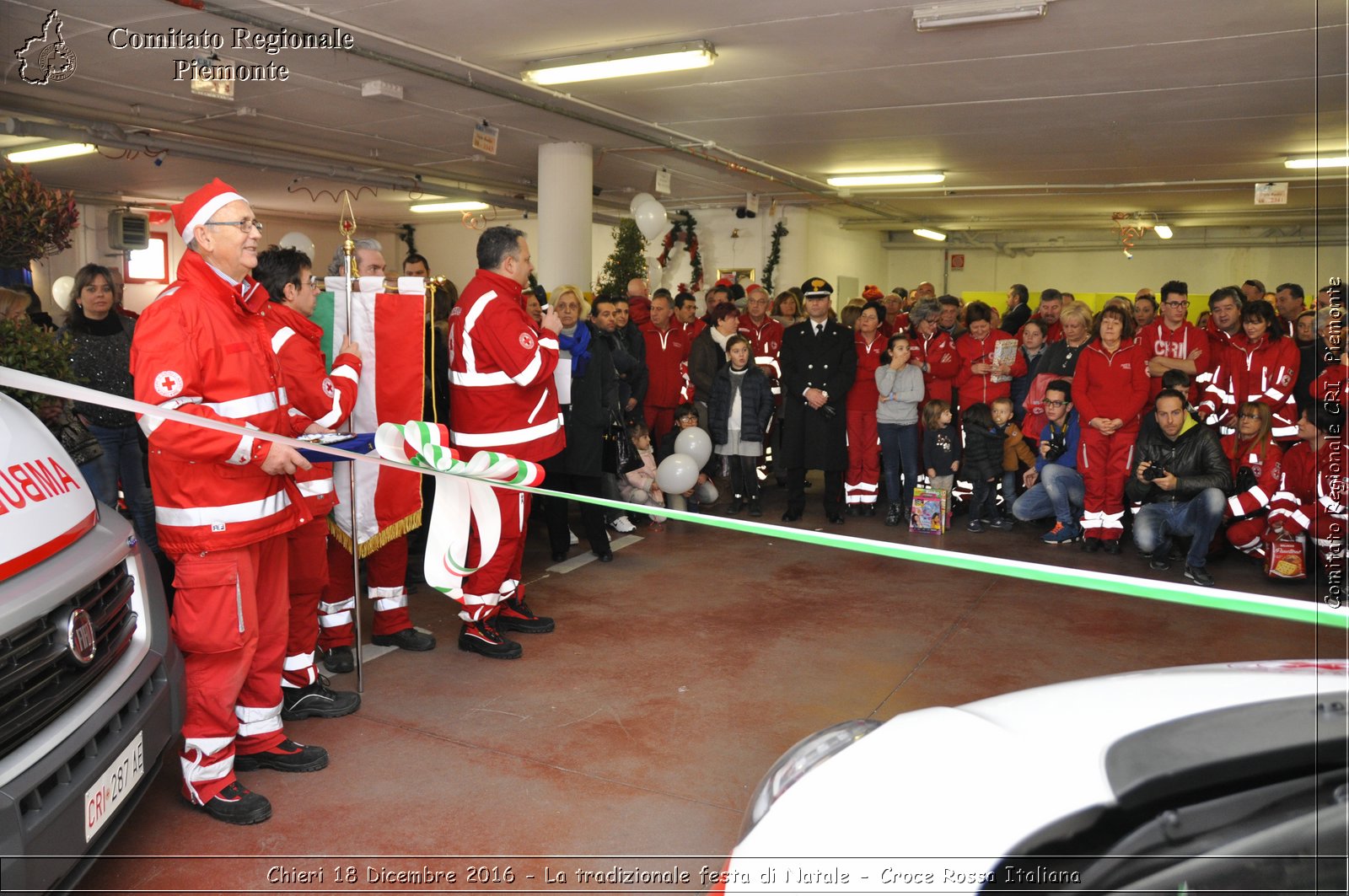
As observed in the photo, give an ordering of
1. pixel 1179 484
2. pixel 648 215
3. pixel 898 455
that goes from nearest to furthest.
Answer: pixel 1179 484
pixel 898 455
pixel 648 215

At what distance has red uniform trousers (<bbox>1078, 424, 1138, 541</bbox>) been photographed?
22.0 ft

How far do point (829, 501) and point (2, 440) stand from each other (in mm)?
6161

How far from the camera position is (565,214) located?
1062 cm

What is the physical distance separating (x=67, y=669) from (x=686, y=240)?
14.8 metres

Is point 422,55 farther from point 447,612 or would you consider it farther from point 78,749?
point 78,749

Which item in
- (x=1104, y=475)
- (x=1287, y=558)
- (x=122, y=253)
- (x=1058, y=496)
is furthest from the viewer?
(x=122, y=253)

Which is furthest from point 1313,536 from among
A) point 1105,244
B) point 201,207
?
point 1105,244

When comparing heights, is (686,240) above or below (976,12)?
above

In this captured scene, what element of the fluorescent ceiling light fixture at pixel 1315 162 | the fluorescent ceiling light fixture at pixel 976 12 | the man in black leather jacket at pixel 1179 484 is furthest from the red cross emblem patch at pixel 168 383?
the fluorescent ceiling light fixture at pixel 1315 162

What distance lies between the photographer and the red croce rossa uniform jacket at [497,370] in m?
4.46

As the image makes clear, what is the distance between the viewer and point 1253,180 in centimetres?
1240

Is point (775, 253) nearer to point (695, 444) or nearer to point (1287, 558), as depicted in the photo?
point (695, 444)

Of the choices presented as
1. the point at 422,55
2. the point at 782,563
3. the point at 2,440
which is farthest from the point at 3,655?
the point at 422,55

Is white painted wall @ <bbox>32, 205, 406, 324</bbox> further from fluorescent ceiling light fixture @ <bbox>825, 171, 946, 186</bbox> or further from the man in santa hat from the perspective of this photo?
the man in santa hat
